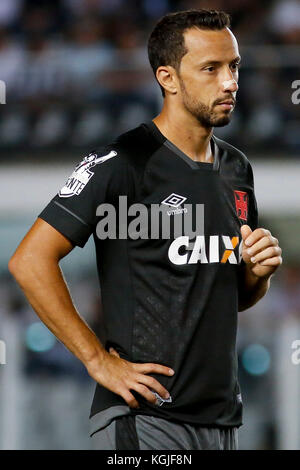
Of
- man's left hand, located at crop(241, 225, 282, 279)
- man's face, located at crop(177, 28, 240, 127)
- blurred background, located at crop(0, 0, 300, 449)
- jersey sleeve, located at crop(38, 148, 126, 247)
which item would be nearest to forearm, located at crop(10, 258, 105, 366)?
jersey sleeve, located at crop(38, 148, 126, 247)

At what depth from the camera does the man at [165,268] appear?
249cm

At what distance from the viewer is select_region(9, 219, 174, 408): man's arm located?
8.06 ft

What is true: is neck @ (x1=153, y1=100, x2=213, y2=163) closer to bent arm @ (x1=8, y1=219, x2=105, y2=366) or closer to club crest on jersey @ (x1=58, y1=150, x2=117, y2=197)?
club crest on jersey @ (x1=58, y1=150, x2=117, y2=197)

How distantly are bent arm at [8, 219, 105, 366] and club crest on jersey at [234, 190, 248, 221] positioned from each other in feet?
1.72

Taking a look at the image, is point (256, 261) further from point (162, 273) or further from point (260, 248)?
point (162, 273)

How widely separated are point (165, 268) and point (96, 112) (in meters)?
4.96

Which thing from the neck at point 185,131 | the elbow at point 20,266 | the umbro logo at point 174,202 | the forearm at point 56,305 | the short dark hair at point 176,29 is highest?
the short dark hair at point 176,29

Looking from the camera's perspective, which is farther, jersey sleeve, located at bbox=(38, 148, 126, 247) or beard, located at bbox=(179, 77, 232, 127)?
beard, located at bbox=(179, 77, 232, 127)

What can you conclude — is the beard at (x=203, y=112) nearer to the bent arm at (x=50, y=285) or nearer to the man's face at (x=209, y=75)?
the man's face at (x=209, y=75)

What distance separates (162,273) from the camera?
2.55 meters

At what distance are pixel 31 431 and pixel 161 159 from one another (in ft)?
11.3

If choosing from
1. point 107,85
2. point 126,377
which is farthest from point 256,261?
point 107,85

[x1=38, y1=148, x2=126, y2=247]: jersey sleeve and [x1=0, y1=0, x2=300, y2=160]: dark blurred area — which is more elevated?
[x1=0, y1=0, x2=300, y2=160]: dark blurred area

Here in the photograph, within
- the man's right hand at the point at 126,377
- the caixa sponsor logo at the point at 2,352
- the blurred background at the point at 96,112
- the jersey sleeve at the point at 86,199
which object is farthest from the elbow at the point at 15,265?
the blurred background at the point at 96,112
